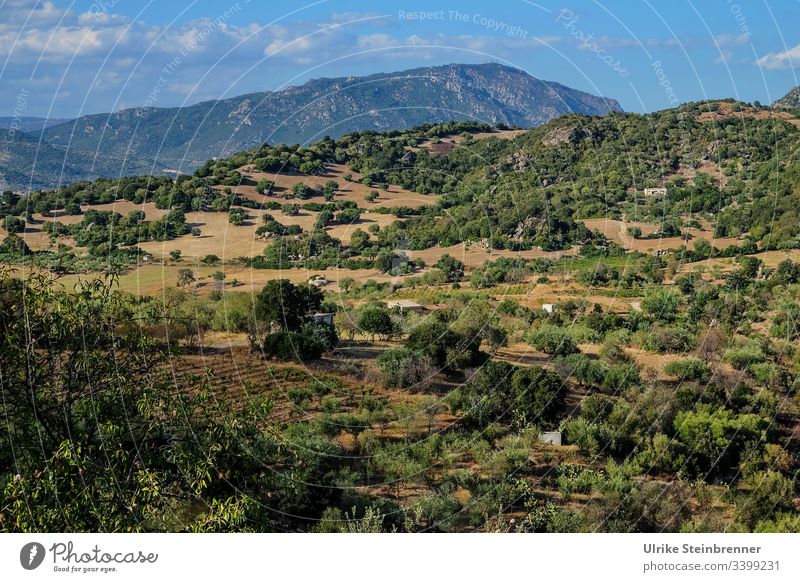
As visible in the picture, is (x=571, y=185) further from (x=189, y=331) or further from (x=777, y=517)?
(x=777, y=517)

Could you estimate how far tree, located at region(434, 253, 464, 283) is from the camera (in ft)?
180

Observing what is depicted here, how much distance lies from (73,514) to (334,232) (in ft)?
199

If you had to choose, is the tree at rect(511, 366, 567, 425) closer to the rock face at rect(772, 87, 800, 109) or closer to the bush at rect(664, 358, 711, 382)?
the bush at rect(664, 358, 711, 382)

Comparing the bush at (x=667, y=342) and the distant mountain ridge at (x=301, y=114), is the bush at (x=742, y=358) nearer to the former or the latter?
the bush at (x=667, y=342)

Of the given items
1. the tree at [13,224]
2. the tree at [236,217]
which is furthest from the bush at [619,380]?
the tree at [13,224]

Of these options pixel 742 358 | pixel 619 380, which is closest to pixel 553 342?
pixel 619 380

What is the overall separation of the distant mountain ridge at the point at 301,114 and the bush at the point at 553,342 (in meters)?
55.4

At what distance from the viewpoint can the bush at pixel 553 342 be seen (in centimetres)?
3344

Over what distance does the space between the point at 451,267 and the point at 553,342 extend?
916 inches

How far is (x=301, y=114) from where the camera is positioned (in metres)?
110

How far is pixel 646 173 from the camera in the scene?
82312 mm

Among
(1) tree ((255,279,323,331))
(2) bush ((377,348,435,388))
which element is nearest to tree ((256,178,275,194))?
(1) tree ((255,279,323,331))

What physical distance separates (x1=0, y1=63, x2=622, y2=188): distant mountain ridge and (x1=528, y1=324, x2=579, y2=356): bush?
5539 centimetres

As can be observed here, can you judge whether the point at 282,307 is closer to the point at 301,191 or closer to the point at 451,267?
the point at 451,267
